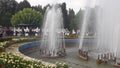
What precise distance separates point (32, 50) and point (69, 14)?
1887 inches

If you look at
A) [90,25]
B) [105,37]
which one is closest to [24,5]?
[90,25]

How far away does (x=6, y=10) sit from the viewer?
2739 inches

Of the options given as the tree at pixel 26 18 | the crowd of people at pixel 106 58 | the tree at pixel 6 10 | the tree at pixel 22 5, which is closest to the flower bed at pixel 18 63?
the crowd of people at pixel 106 58

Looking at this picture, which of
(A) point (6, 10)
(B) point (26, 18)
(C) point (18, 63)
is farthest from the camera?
(A) point (6, 10)

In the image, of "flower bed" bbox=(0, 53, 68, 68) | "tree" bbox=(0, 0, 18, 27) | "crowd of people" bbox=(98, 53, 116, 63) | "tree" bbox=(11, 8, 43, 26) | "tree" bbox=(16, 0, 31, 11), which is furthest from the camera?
"tree" bbox=(16, 0, 31, 11)

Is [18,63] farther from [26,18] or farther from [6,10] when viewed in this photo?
[6,10]

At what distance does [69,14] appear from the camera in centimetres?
8075

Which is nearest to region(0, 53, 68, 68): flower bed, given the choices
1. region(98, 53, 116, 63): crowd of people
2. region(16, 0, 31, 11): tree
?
region(98, 53, 116, 63): crowd of people

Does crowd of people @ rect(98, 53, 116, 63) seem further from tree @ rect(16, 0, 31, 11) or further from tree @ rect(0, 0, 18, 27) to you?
tree @ rect(16, 0, 31, 11)

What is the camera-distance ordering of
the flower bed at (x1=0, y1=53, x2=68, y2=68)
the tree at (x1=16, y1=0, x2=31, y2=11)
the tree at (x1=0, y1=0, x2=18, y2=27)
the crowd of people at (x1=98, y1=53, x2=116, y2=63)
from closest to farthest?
the flower bed at (x1=0, y1=53, x2=68, y2=68)
the crowd of people at (x1=98, y1=53, x2=116, y2=63)
the tree at (x1=0, y1=0, x2=18, y2=27)
the tree at (x1=16, y1=0, x2=31, y2=11)

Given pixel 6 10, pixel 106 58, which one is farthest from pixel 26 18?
pixel 106 58

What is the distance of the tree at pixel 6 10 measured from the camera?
66.3m

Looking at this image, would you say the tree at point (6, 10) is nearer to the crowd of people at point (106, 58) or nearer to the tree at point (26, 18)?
the tree at point (26, 18)

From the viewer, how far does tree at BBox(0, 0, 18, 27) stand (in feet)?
218
